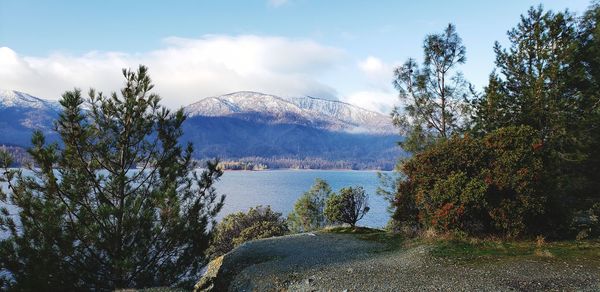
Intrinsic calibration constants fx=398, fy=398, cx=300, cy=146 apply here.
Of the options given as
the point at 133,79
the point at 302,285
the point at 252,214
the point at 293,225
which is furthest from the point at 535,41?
the point at 293,225

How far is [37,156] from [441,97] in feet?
85.4

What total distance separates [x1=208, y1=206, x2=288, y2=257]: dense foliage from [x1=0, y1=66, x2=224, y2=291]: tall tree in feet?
81.5

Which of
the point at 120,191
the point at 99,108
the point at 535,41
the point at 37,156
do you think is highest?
the point at 535,41

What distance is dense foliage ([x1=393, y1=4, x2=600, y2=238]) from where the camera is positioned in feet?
57.7

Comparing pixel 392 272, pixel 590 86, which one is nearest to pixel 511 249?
pixel 392 272

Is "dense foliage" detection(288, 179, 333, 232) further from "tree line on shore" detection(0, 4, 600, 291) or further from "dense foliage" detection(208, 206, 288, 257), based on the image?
"tree line on shore" detection(0, 4, 600, 291)

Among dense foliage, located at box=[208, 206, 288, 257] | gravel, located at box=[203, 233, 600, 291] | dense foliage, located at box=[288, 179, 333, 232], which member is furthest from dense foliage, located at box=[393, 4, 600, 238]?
dense foliage, located at box=[288, 179, 333, 232]

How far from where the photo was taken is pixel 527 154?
18.1 meters

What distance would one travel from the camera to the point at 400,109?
1204 inches

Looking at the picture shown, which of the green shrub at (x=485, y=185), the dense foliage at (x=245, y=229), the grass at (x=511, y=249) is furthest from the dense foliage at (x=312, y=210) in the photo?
the grass at (x=511, y=249)

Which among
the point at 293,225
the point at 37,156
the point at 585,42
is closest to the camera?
the point at 37,156

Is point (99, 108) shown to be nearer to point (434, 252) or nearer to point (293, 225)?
point (434, 252)

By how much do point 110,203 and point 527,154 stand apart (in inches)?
687

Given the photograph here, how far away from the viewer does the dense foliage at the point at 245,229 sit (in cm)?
4116
